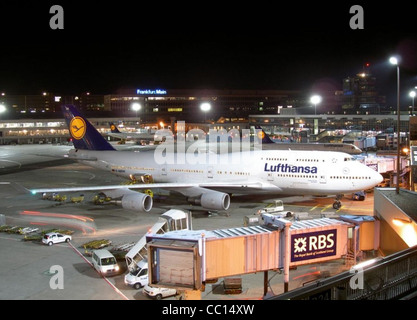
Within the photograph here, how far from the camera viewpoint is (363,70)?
161625mm

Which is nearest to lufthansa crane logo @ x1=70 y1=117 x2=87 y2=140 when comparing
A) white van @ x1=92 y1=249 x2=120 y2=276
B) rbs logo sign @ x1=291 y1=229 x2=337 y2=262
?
white van @ x1=92 y1=249 x2=120 y2=276

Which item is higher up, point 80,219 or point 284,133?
point 284,133

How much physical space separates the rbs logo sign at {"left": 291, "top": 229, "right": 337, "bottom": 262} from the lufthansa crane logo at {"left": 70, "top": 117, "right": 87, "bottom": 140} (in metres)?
31.7

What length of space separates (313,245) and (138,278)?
7.63 meters

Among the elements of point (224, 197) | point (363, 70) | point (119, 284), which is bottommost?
point (119, 284)

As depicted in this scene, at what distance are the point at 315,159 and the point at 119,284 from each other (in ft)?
62.7

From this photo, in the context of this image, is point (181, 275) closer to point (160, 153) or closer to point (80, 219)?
point (80, 219)

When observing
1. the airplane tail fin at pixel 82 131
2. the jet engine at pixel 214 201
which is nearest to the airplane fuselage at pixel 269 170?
the jet engine at pixel 214 201

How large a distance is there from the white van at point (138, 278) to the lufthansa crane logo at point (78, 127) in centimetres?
2654

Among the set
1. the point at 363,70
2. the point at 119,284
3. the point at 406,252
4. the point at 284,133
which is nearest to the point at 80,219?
the point at 119,284

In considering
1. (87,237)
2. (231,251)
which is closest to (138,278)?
(231,251)

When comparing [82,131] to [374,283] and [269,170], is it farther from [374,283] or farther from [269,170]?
[374,283]

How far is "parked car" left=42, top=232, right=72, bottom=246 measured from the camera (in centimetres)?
2445
